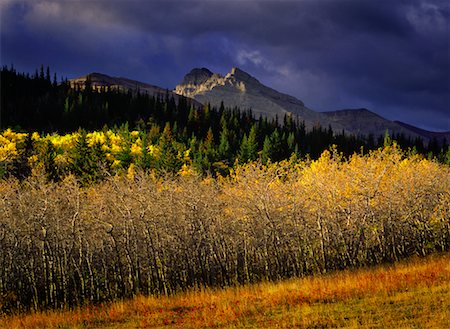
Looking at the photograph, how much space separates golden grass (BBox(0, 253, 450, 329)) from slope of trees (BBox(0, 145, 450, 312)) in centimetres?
705

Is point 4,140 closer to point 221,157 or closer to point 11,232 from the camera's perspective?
point 221,157

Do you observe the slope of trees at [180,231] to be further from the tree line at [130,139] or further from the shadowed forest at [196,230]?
the tree line at [130,139]

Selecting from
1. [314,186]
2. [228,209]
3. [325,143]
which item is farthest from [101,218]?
[325,143]

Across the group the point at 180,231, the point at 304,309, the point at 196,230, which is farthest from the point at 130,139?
the point at 304,309

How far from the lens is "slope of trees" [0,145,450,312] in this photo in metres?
35.7

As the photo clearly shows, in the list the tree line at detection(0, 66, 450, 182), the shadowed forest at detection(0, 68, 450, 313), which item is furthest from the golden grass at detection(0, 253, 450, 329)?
the tree line at detection(0, 66, 450, 182)

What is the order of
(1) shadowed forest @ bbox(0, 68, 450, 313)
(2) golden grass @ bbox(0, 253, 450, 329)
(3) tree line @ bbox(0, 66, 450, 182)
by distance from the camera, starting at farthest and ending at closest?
(3) tree line @ bbox(0, 66, 450, 182), (1) shadowed forest @ bbox(0, 68, 450, 313), (2) golden grass @ bbox(0, 253, 450, 329)

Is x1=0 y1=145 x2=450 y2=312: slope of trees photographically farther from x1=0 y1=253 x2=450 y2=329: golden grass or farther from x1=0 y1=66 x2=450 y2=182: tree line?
x1=0 y1=66 x2=450 y2=182: tree line

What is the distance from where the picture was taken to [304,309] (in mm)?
22453

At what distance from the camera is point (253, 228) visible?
41.0m

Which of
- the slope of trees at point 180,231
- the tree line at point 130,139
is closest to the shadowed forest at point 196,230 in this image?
the slope of trees at point 180,231

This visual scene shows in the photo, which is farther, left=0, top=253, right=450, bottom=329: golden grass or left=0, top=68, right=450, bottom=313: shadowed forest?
left=0, top=68, right=450, bottom=313: shadowed forest

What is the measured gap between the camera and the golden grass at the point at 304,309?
20203 mm

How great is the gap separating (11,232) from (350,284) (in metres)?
24.3
